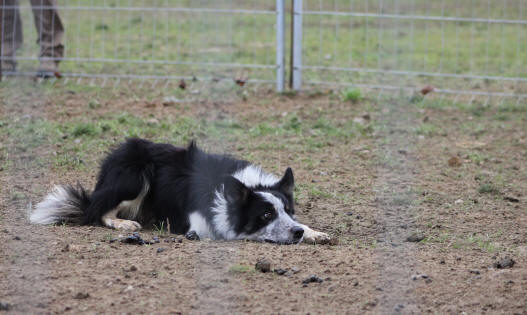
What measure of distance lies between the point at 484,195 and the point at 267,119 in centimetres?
293

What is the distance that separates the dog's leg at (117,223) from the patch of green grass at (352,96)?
4350mm

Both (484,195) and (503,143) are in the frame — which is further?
(503,143)

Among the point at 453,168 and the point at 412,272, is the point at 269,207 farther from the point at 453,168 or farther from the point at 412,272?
the point at 453,168

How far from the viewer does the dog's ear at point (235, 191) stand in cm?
470

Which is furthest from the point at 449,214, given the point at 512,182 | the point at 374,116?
the point at 374,116

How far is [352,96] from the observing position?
8797 mm

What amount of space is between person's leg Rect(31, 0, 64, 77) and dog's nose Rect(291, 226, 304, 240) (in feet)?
18.5

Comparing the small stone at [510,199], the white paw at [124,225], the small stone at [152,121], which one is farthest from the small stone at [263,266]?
the small stone at [152,121]

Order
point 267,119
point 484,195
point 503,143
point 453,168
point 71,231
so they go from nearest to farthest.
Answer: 1. point 71,231
2. point 484,195
3. point 453,168
4. point 503,143
5. point 267,119

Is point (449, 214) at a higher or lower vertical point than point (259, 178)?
lower

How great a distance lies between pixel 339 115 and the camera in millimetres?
8289

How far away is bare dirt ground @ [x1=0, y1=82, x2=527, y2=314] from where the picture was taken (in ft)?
11.6

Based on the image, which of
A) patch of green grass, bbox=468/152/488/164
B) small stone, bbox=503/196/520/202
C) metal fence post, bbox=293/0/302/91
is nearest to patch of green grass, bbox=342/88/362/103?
metal fence post, bbox=293/0/302/91

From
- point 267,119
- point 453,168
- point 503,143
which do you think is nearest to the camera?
point 453,168
